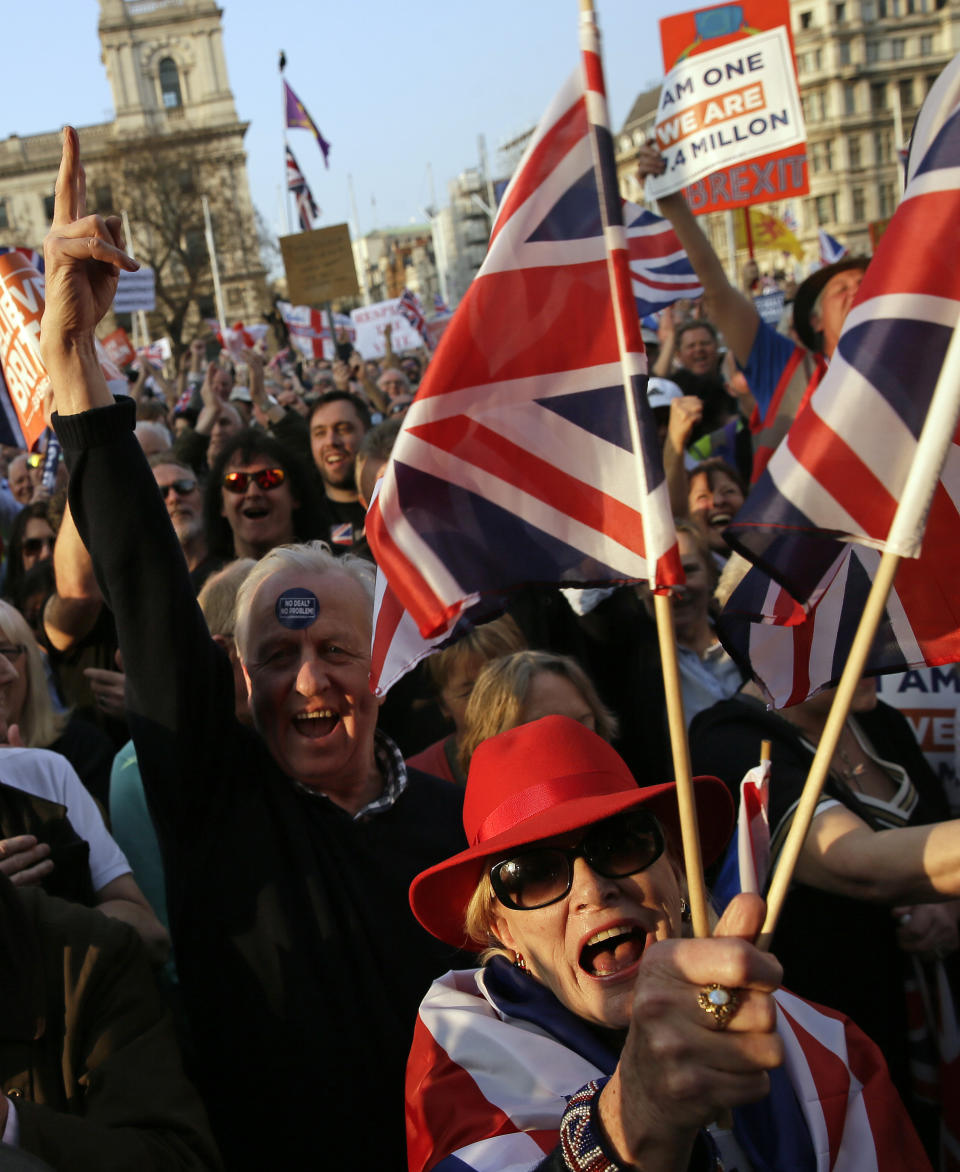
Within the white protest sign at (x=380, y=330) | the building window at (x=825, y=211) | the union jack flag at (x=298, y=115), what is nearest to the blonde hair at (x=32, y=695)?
the white protest sign at (x=380, y=330)

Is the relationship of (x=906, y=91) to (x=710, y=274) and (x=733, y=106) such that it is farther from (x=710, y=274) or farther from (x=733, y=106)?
(x=710, y=274)

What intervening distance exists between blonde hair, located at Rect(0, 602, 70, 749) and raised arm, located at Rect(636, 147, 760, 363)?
8.24 ft

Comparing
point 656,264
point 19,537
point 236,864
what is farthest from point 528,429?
point 656,264

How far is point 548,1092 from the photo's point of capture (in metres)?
1.76

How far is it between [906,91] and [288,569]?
95740 mm

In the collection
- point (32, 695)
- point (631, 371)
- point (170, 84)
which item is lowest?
point (32, 695)

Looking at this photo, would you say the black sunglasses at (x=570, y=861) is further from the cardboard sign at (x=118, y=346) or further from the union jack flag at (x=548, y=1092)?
the cardboard sign at (x=118, y=346)

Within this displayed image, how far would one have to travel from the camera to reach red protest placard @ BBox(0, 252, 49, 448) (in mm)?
4293

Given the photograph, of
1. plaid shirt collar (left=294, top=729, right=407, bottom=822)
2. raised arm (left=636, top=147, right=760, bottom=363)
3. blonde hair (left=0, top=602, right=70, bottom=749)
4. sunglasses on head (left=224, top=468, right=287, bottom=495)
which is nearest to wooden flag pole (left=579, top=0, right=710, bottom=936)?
plaid shirt collar (left=294, top=729, right=407, bottom=822)

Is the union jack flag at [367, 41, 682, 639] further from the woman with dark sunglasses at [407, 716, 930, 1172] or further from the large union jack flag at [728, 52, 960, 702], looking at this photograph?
the woman with dark sunglasses at [407, 716, 930, 1172]

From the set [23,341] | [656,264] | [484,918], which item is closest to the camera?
[484,918]

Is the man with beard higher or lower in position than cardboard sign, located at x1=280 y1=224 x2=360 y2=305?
lower

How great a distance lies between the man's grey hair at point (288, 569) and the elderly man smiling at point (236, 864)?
246 mm

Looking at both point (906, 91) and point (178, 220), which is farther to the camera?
point (906, 91)
